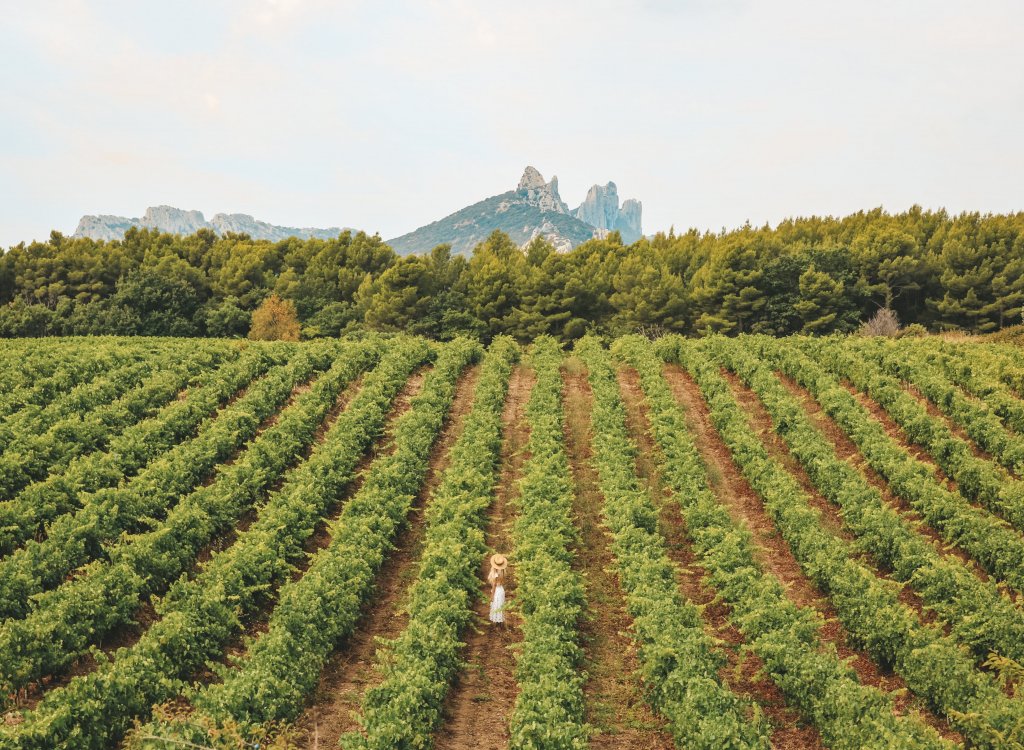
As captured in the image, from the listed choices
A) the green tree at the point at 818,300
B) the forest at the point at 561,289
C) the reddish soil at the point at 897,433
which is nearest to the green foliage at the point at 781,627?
the reddish soil at the point at 897,433

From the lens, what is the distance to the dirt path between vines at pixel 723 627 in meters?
11.4

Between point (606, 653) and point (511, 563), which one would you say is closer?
point (606, 653)

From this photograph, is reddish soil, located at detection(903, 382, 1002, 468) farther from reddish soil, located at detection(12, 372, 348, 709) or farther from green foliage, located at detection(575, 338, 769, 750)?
reddish soil, located at detection(12, 372, 348, 709)

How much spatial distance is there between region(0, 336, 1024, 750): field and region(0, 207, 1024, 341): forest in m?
23.1

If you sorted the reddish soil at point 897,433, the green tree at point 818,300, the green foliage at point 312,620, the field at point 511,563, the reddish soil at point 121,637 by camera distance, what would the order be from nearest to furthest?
the green foliage at point 312,620, the field at point 511,563, the reddish soil at point 121,637, the reddish soil at point 897,433, the green tree at point 818,300

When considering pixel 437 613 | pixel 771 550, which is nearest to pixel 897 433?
pixel 771 550

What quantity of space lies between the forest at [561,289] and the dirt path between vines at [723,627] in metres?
28.3

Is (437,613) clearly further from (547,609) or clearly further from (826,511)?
(826,511)

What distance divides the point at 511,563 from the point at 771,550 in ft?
21.4

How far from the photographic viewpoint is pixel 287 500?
57.1 ft

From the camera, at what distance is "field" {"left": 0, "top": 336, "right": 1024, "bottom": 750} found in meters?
10.7

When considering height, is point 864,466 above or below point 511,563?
above

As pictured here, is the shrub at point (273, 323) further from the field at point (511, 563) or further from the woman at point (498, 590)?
the woman at point (498, 590)

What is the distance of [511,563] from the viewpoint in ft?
54.3
